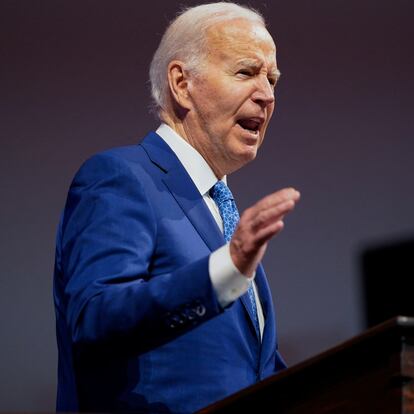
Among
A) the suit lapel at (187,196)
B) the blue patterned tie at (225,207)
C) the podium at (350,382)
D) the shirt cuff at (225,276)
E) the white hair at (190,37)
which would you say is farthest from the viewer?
the white hair at (190,37)

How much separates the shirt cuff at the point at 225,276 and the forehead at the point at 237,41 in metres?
0.69

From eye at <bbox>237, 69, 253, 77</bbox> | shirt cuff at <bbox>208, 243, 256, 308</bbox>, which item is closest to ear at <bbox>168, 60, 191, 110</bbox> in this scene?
eye at <bbox>237, 69, 253, 77</bbox>

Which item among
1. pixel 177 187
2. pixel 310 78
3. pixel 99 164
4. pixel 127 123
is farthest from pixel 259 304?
pixel 310 78

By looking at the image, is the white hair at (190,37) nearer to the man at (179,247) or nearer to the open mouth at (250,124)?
the man at (179,247)

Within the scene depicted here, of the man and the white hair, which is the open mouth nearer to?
the man

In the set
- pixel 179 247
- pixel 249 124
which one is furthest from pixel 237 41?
pixel 179 247

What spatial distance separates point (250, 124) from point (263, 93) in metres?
0.07

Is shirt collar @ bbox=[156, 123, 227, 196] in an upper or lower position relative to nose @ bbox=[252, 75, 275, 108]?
lower

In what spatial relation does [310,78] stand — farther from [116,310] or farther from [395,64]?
[116,310]

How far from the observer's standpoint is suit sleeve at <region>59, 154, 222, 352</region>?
137cm

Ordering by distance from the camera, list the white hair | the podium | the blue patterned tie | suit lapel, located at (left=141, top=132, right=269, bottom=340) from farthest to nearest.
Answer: the white hair
the blue patterned tie
suit lapel, located at (left=141, top=132, right=269, bottom=340)
the podium

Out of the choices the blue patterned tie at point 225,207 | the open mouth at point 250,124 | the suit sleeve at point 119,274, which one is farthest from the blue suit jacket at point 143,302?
the open mouth at point 250,124

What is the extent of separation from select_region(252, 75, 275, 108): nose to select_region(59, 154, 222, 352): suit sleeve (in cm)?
39

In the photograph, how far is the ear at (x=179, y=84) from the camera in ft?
6.50
